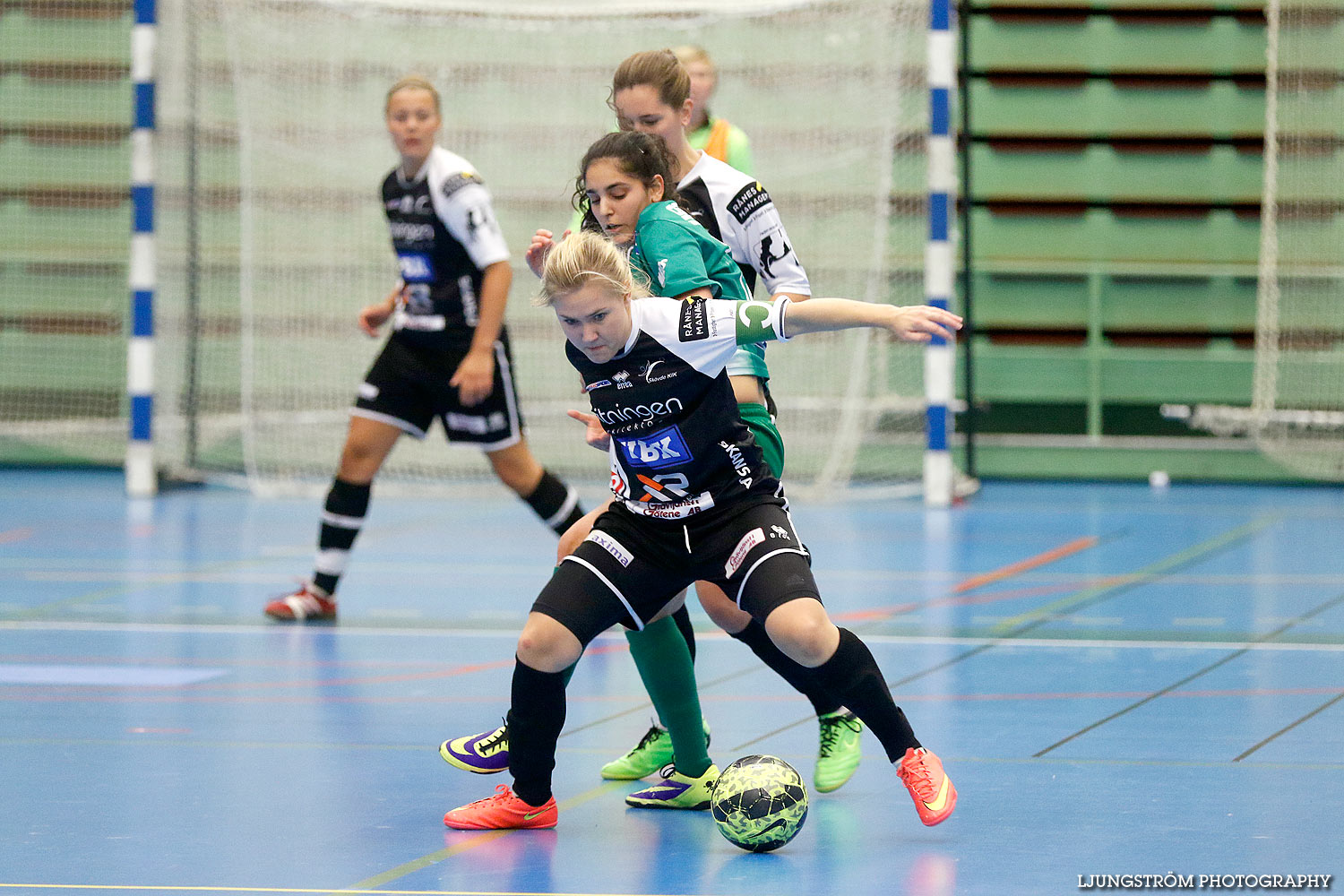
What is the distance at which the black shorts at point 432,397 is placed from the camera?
22.1 ft

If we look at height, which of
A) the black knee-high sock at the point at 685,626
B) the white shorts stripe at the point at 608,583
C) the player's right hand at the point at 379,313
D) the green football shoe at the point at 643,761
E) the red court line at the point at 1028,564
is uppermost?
the player's right hand at the point at 379,313

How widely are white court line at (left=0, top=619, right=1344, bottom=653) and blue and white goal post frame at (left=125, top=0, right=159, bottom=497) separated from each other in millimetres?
4619

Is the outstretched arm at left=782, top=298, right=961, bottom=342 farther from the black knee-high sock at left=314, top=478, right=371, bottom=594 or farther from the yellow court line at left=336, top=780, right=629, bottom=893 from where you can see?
the black knee-high sock at left=314, top=478, right=371, bottom=594

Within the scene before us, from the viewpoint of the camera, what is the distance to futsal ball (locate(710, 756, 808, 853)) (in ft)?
11.9

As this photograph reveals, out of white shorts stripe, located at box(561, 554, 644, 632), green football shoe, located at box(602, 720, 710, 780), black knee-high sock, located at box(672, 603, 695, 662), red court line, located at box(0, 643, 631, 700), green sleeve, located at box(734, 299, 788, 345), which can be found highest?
green sleeve, located at box(734, 299, 788, 345)

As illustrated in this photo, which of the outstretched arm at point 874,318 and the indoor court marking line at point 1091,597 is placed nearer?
the outstretched arm at point 874,318

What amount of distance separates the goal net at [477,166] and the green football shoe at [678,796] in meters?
7.29

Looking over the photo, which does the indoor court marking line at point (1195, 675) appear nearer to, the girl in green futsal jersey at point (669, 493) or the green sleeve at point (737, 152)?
the girl in green futsal jersey at point (669, 493)

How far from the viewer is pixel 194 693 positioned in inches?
211

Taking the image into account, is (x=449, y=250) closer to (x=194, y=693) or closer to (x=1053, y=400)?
(x=194, y=693)

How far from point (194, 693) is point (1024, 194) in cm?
893

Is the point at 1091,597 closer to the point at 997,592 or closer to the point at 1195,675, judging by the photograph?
the point at 997,592
